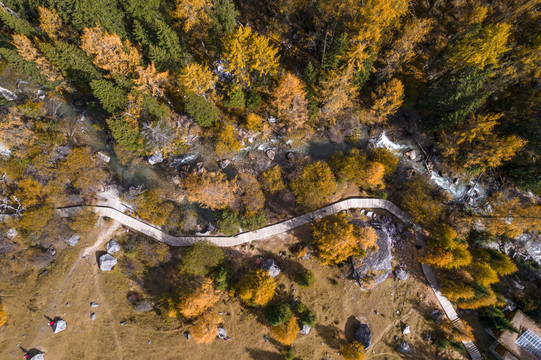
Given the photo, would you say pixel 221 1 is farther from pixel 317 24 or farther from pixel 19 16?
pixel 19 16

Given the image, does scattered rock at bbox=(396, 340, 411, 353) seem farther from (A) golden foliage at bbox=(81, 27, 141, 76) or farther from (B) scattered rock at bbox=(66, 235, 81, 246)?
(A) golden foliage at bbox=(81, 27, 141, 76)

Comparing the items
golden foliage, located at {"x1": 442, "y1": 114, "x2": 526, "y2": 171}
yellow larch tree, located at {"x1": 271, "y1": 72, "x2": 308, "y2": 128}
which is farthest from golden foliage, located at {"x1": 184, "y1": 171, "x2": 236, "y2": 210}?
golden foliage, located at {"x1": 442, "y1": 114, "x2": 526, "y2": 171}

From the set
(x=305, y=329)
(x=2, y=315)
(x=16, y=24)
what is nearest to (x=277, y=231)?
(x=305, y=329)

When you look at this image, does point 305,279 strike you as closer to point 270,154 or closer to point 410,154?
point 270,154

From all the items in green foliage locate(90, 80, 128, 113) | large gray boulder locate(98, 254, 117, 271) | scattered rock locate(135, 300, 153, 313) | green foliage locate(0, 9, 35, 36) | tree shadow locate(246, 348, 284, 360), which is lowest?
scattered rock locate(135, 300, 153, 313)

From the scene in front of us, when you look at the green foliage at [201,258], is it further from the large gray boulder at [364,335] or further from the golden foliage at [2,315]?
the golden foliage at [2,315]

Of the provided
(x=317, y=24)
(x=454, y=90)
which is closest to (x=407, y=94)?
(x=454, y=90)
